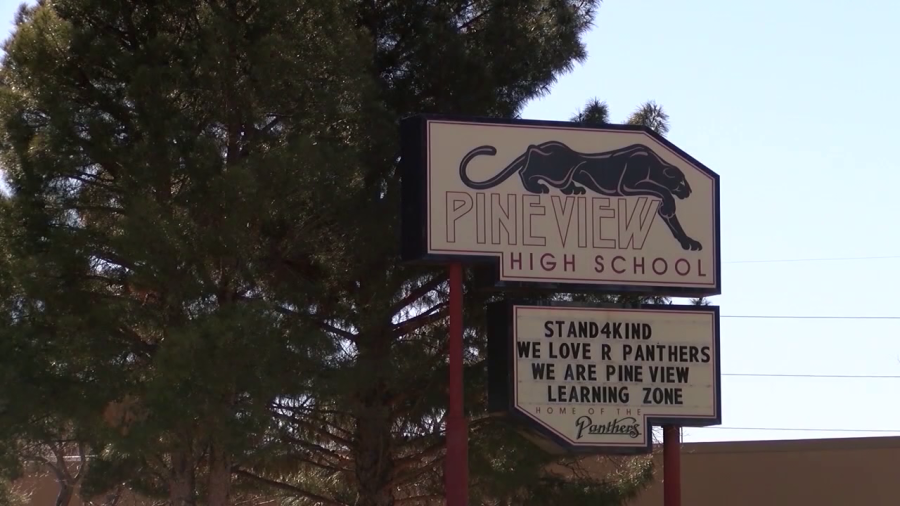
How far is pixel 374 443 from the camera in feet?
58.2

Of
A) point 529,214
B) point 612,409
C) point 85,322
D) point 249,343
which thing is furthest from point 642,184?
point 85,322

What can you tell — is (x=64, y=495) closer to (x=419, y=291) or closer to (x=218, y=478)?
(x=218, y=478)

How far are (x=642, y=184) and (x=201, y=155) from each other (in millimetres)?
5315

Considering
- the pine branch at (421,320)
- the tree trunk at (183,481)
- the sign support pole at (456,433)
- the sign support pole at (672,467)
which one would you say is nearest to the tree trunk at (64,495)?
the tree trunk at (183,481)

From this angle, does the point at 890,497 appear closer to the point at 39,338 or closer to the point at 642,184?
the point at 642,184

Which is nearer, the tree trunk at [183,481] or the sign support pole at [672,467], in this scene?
the sign support pole at [672,467]

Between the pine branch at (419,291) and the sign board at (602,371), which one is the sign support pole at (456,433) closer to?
the sign board at (602,371)

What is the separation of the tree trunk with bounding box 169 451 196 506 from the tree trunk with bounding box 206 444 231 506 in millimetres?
238

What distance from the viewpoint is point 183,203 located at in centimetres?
1567

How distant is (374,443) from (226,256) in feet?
12.1

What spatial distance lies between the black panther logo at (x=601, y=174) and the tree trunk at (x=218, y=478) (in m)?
4.80

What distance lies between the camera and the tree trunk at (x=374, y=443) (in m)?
17.2

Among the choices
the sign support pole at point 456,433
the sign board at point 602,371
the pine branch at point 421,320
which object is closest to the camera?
the sign support pole at point 456,433

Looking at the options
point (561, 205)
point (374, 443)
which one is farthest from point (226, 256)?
point (561, 205)
